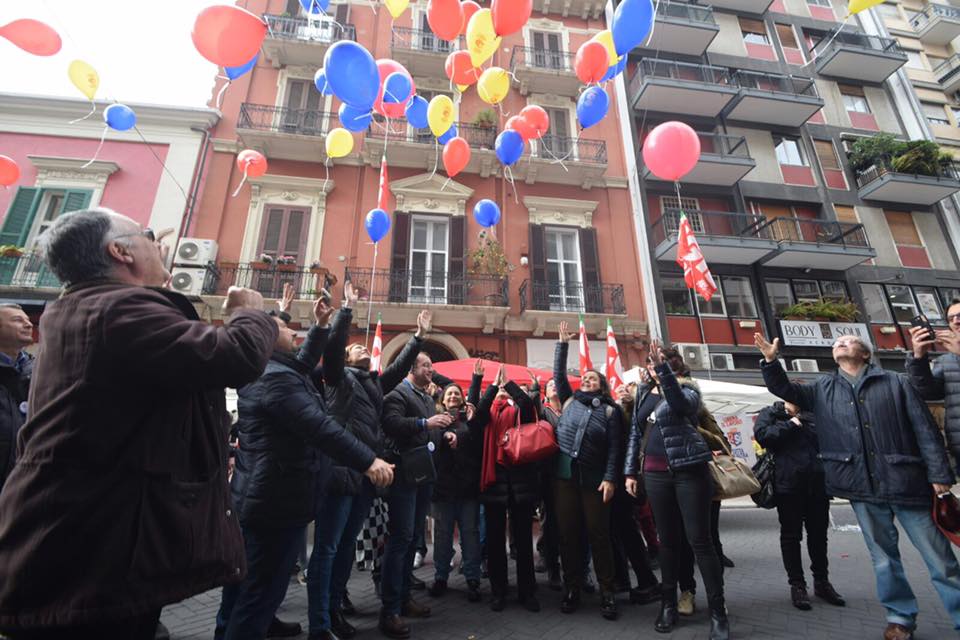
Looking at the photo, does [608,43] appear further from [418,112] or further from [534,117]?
[418,112]

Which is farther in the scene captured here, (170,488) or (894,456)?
(894,456)

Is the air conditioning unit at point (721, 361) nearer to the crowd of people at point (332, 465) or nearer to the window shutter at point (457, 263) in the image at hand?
the window shutter at point (457, 263)

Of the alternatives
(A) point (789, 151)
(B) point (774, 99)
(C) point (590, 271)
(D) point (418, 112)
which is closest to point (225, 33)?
(D) point (418, 112)

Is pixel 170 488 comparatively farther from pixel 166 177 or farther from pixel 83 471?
pixel 166 177

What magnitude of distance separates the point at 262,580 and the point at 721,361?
12.7 m

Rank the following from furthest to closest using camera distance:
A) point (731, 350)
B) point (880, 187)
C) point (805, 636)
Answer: point (880, 187), point (731, 350), point (805, 636)

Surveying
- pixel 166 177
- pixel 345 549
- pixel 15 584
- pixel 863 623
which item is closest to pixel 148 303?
pixel 15 584

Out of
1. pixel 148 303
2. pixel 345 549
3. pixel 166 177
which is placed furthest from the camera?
pixel 166 177

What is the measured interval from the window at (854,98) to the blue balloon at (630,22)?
607 inches

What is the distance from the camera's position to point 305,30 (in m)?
12.5

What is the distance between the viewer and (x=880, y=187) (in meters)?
14.4

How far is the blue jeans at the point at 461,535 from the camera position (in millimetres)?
3879

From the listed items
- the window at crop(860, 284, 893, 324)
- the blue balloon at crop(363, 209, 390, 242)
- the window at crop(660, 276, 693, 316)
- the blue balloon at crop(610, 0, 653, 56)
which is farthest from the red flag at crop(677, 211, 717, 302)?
Result: the window at crop(860, 284, 893, 324)

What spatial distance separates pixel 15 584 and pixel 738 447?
36.4 feet
